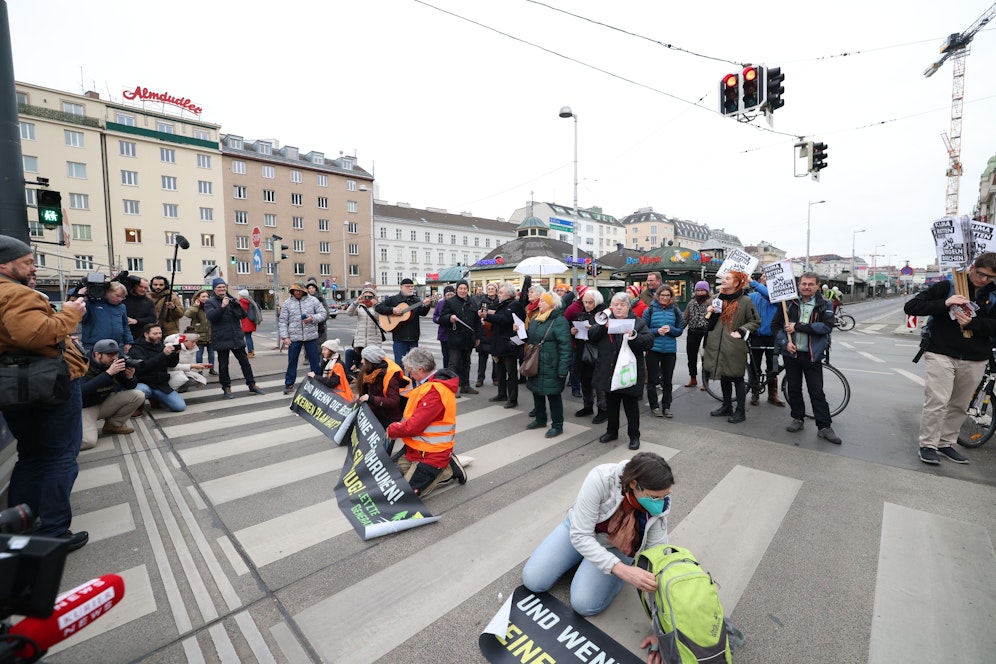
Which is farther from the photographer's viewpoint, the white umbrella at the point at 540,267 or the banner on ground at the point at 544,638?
the white umbrella at the point at 540,267

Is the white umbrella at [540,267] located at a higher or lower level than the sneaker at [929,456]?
higher

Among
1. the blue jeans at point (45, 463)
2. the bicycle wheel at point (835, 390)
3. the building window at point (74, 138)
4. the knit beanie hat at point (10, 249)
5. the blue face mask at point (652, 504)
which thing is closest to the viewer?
the blue face mask at point (652, 504)

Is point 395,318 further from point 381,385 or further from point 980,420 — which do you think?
point 980,420

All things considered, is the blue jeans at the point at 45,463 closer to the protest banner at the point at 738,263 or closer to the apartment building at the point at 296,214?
the protest banner at the point at 738,263

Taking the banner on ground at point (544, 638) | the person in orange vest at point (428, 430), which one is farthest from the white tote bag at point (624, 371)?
the banner on ground at point (544, 638)

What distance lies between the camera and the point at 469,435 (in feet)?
18.9

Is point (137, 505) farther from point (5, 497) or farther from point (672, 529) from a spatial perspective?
point (672, 529)

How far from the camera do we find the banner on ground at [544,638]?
224 cm

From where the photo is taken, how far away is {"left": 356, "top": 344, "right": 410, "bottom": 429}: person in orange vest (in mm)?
4797

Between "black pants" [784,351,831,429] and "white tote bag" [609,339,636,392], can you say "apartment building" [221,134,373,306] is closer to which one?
"white tote bag" [609,339,636,392]

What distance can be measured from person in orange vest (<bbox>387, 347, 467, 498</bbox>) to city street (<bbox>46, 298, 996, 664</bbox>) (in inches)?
11.0

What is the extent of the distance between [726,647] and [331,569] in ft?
7.72

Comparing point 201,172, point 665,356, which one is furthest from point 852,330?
point 201,172

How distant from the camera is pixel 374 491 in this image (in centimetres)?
382
